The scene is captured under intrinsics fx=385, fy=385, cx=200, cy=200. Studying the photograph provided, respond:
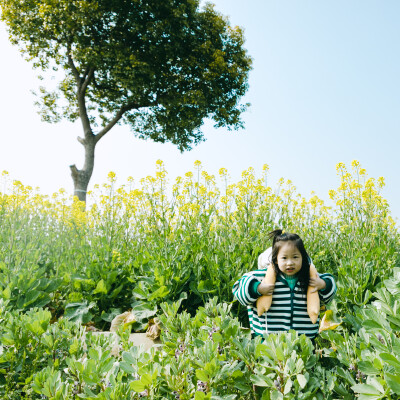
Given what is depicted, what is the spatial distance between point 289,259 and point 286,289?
23 centimetres

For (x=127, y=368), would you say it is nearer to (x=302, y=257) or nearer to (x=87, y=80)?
(x=302, y=257)

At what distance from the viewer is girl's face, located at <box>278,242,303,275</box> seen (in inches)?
106

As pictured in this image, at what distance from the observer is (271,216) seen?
5355 millimetres

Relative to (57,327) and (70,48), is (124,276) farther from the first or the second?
(70,48)

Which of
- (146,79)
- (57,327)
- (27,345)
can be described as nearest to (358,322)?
(57,327)

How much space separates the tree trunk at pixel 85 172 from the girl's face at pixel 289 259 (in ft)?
48.0

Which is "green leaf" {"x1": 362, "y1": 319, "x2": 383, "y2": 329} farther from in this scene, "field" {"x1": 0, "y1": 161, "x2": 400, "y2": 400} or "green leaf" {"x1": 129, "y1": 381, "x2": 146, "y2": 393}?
"green leaf" {"x1": 129, "y1": 381, "x2": 146, "y2": 393}

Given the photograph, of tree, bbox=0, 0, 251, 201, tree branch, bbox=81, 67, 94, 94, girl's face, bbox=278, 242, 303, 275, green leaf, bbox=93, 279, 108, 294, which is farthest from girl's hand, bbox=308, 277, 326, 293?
tree branch, bbox=81, 67, 94, 94

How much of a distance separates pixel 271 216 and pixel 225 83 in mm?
13213

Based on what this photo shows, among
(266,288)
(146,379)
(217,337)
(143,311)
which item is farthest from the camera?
(143,311)

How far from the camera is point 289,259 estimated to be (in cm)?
270

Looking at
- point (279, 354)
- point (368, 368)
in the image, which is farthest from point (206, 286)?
point (368, 368)

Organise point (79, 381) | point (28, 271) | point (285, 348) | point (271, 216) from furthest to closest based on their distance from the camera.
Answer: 1. point (271, 216)
2. point (28, 271)
3. point (79, 381)
4. point (285, 348)

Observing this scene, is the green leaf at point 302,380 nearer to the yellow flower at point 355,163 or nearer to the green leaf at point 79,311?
the green leaf at point 79,311
